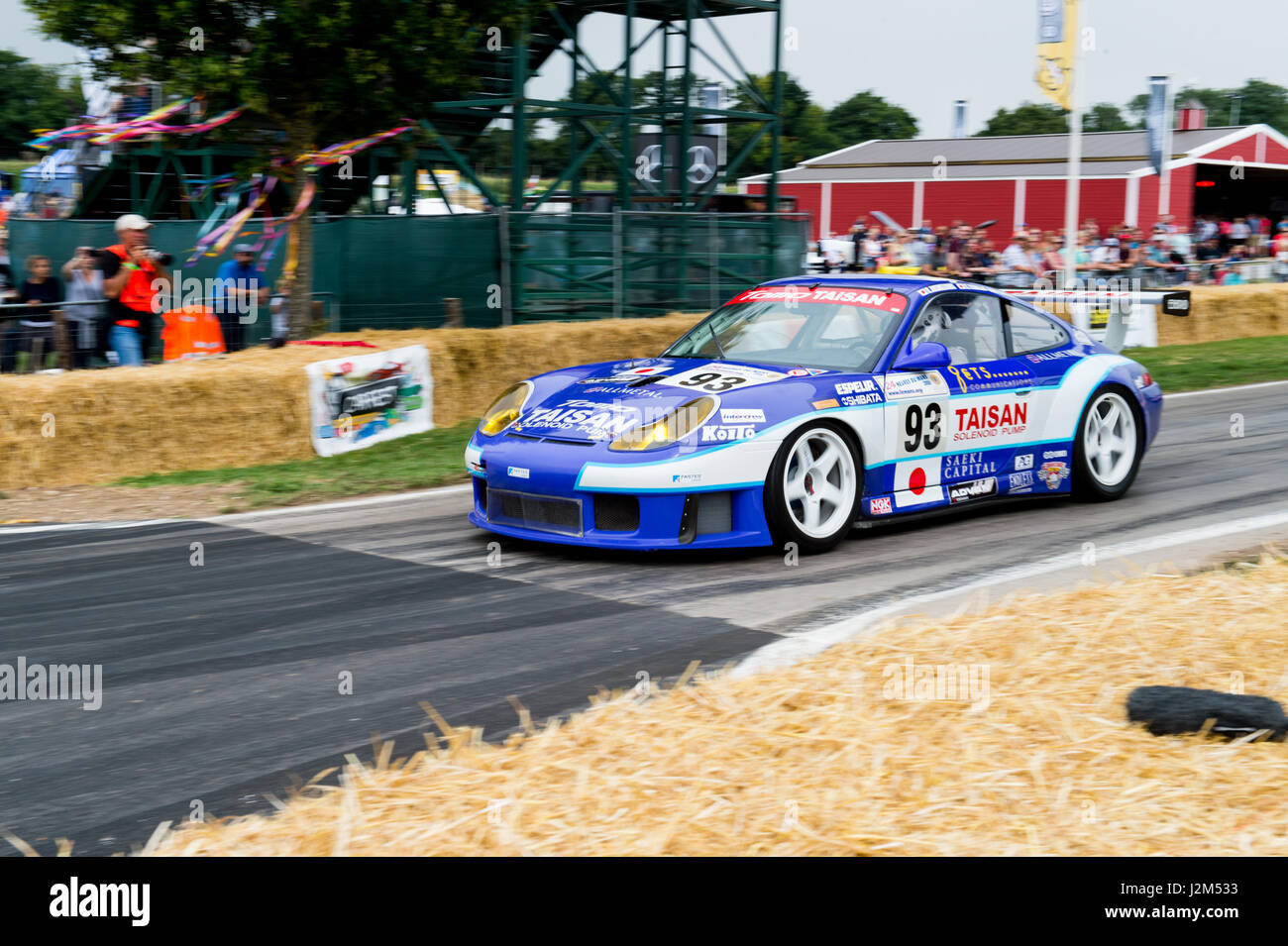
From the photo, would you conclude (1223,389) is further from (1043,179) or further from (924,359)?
(1043,179)

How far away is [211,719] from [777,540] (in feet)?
10.5

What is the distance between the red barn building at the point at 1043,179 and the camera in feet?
151

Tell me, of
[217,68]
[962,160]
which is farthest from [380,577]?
[962,160]

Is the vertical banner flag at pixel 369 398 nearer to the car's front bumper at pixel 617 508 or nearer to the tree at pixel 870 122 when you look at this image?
the car's front bumper at pixel 617 508

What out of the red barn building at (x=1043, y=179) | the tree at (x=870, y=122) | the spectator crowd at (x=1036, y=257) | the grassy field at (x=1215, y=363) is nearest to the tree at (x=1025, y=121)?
the tree at (x=870, y=122)

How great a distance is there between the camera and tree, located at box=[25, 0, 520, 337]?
1141 centimetres

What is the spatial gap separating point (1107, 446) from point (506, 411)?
A: 151 inches

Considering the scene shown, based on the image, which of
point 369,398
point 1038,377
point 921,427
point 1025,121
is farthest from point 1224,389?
point 1025,121

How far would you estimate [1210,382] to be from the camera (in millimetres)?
15109

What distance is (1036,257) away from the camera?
20.4 m

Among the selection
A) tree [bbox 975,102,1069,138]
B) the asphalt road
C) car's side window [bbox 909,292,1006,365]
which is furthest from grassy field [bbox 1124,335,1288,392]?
tree [bbox 975,102,1069,138]

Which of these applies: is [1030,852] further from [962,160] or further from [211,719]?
[962,160]

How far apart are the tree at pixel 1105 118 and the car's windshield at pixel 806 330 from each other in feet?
359

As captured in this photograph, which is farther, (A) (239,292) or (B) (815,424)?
(A) (239,292)
